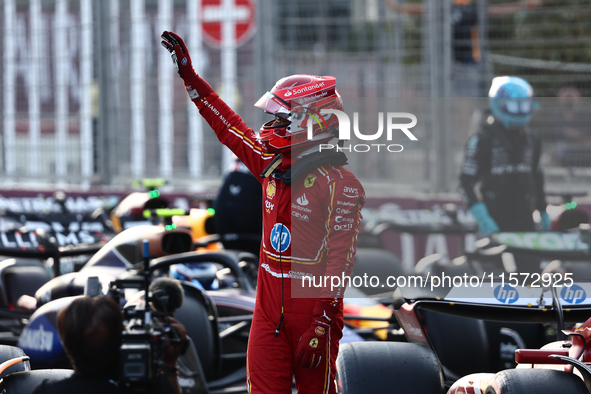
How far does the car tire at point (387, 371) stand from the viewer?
299cm

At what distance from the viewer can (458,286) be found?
323cm

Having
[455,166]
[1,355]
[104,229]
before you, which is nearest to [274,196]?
[1,355]

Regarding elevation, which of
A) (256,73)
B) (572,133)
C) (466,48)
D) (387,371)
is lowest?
(387,371)

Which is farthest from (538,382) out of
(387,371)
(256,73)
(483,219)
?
(256,73)

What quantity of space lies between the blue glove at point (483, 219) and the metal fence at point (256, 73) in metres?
1.98

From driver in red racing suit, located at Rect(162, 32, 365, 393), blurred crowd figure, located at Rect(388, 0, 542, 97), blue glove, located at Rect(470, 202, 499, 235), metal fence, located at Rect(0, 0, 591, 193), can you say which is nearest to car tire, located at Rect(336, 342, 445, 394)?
driver in red racing suit, located at Rect(162, 32, 365, 393)

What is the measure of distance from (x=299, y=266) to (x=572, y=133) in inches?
248

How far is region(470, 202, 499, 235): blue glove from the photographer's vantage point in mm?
5734

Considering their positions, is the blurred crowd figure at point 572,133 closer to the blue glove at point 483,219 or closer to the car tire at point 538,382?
the blue glove at point 483,219

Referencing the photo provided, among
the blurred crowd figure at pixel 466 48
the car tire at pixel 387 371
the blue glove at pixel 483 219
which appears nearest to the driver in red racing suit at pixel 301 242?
the car tire at pixel 387 371

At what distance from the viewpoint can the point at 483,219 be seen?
5762 mm

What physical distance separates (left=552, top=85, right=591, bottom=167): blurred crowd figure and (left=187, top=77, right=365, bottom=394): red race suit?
19.7 ft

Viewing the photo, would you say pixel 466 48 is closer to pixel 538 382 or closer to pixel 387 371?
pixel 387 371

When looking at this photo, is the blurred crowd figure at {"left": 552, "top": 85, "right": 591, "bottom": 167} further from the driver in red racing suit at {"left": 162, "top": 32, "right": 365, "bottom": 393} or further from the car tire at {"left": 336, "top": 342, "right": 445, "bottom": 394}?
the driver in red racing suit at {"left": 162, "top": 32, "right": 365, "bottom": 393}
